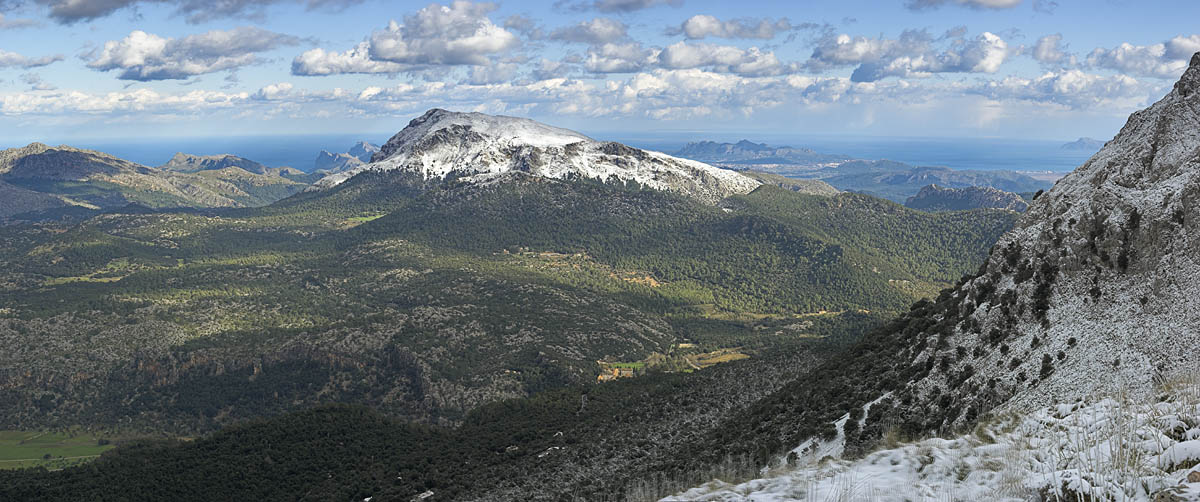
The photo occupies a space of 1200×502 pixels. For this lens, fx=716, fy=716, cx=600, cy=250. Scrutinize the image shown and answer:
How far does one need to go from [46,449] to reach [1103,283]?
125 meters

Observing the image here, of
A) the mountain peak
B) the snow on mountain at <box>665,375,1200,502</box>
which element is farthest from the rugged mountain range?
the snow on mountain at <box>665,375,1200,502</box>

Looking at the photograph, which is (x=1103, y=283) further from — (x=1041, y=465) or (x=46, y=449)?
(x=46, y=449)

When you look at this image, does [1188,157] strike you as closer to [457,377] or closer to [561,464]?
[561,464]

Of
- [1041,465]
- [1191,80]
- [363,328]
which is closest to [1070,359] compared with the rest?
[1041,465]

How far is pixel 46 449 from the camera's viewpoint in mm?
101250

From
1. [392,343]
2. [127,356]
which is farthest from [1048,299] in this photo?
[127,356]

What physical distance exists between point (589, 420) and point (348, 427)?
83.7ft

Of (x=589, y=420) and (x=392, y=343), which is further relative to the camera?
(x=392, y=343)

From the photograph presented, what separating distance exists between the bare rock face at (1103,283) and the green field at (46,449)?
107 metres

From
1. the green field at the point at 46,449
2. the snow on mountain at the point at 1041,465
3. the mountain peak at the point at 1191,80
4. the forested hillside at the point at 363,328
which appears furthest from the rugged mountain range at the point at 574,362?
the green field at the point at 46,449

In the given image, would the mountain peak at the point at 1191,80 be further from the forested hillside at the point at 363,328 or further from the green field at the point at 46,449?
the green field at the point at 46,449

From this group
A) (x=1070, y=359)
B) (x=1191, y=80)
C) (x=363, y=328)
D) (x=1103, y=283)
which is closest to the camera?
(x=1070, y=359)

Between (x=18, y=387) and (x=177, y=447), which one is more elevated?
(x=177, y=447)

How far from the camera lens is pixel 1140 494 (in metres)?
12.1
